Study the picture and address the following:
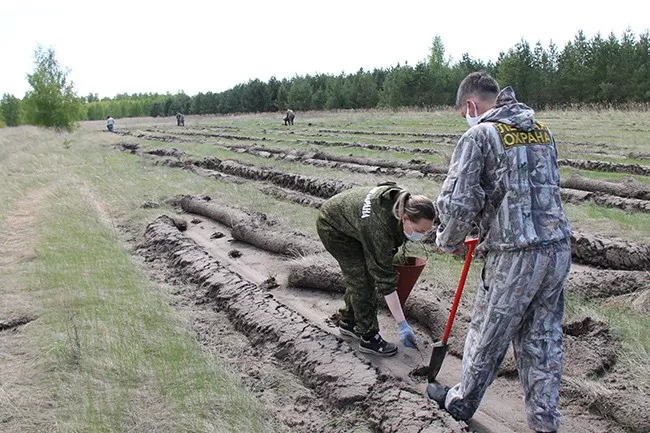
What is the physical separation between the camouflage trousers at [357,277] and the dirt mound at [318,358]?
0.28m

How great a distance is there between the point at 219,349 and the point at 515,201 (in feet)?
9.68

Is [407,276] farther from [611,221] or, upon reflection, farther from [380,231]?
[611,221]

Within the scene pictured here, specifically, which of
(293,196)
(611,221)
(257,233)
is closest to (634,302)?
(611,221)

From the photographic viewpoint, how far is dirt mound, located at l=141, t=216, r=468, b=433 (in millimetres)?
3672

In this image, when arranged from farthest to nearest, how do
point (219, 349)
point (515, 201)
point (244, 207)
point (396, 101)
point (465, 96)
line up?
point (396, 101), point (244, 207), point (219, 349), point (465, 96), point (515, 201)

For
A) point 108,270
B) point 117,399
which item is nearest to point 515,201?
point 117,399

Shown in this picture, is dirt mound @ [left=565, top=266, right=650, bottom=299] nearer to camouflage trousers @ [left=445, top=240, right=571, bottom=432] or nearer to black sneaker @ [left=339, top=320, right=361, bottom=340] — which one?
black sneaker @ [left=339, top=320, right=361, bottom=340]

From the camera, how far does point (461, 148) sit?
10.8 ft

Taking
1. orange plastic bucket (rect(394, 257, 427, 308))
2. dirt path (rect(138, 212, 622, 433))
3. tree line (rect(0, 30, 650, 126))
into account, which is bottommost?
dirt path (rect(138, 212, 622, 433))

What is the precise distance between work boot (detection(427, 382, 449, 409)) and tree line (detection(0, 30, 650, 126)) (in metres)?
38.0

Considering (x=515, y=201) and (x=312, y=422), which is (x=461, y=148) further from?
(x=312, y=422)

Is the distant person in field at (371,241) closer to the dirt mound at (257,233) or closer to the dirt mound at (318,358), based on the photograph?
the dirt mound at (318,358)

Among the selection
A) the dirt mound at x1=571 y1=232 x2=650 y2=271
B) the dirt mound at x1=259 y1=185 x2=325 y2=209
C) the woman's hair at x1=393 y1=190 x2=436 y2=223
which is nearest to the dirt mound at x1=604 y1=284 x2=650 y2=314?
the dirt mound at x1=571 y1=232 x2=650 y2=271

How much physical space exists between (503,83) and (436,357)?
142 feet
